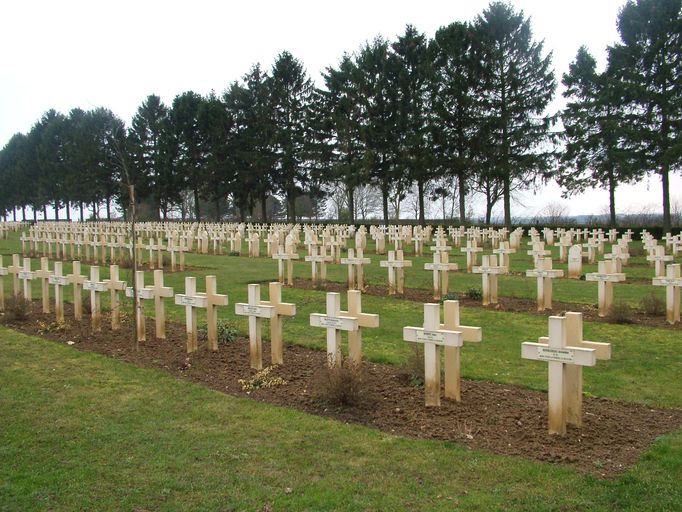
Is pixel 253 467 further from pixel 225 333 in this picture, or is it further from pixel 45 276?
pixel 45 276

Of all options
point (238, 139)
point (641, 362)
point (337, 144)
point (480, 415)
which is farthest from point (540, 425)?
point (238, 139)

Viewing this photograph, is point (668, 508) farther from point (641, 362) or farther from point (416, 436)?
point (641, 362)

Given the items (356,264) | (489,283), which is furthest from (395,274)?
(489,283)

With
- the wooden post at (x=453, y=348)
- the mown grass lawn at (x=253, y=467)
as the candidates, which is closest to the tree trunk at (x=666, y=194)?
the wooden post at (x=453, y=348)

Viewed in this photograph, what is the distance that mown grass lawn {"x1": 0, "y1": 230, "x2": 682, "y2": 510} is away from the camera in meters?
3.69

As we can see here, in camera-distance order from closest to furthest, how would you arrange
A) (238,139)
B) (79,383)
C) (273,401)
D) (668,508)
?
(668,508) < (273,401) < (79,383) < (238,139)

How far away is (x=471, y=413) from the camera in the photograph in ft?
16.9

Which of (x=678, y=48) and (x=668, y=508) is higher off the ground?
(x=678, y=48)

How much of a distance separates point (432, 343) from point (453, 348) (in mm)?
187

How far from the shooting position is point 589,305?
11477mm

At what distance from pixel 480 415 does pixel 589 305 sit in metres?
7.23

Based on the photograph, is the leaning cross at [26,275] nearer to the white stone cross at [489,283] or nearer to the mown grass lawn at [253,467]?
the mown grass lawn at [253,467]

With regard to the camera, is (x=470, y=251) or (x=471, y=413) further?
(x=470, y=251)

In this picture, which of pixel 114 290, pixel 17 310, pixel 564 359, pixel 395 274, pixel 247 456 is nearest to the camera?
pixel 247 456
